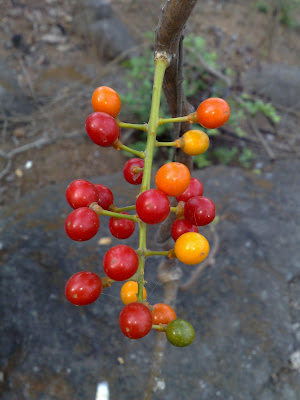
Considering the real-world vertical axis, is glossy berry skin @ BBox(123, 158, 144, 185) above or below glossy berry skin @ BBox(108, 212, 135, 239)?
above

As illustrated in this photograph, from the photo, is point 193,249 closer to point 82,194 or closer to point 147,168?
point 147,168

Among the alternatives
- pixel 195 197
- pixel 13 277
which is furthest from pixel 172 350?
pixel 195 197

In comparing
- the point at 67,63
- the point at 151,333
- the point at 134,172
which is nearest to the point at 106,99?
the point at 134,172

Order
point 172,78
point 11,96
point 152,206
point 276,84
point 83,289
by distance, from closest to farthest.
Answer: point 152,206
point 83,289
point 172,78
point 11,96
point 276,84

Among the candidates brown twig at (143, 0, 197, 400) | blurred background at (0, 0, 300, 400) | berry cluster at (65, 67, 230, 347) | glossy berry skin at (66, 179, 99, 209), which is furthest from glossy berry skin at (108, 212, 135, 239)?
blurred background at (0, 0, 300, 400)

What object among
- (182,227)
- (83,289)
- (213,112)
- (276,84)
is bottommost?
(276,84)

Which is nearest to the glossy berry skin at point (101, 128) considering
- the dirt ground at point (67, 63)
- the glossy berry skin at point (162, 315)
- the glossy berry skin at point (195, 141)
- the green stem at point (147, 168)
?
the green stem at point (147, 168)

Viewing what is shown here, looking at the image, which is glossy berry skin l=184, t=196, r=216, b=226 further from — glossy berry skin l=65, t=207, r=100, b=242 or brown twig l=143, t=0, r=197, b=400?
brown twig l=143, t=0, r=197, b=400
